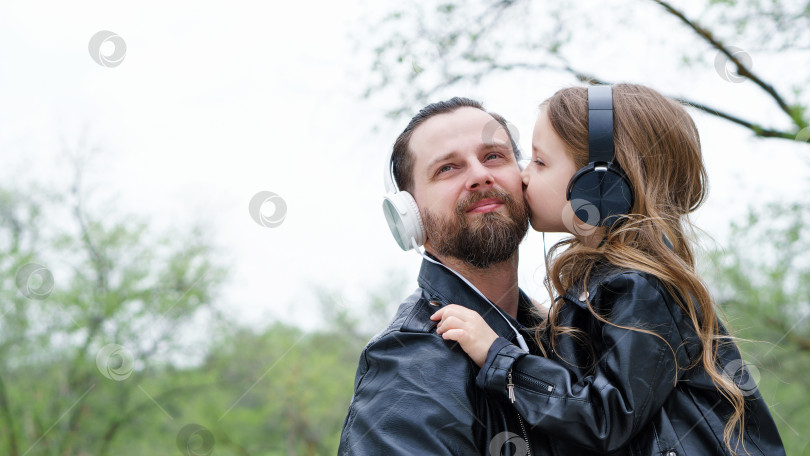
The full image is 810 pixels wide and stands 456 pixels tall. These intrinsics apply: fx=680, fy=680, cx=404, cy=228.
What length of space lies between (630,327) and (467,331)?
1.72 ft

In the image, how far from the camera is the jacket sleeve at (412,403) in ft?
6.91

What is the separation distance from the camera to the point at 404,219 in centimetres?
281

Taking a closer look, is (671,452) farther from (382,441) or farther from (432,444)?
(382,441)

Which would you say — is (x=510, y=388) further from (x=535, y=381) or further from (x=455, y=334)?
(x=455, y=334)

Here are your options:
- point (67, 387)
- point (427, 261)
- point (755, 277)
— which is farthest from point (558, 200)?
point (67, 387)

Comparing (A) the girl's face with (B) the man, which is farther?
(A) the girl's face

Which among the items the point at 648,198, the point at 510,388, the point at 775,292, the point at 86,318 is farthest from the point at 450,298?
the point at 86,318

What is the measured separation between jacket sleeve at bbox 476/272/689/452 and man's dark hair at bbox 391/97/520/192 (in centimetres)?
114

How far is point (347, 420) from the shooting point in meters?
2.32

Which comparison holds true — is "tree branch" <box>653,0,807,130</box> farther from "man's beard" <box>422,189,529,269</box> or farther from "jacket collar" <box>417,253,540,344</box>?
"jacket collar" <box>417,253,540,344</box>

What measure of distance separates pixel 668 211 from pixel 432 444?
1.24 m

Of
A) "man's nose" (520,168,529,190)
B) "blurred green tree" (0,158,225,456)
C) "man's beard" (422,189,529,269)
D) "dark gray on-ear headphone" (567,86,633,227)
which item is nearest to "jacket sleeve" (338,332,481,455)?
"man's beard" (422,189,529,269)

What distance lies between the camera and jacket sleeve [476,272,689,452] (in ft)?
6.58

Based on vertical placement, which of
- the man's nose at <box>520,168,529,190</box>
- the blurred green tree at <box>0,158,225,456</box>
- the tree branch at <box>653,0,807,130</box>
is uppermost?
the man's nose at <box>520,168,529,190</box>
